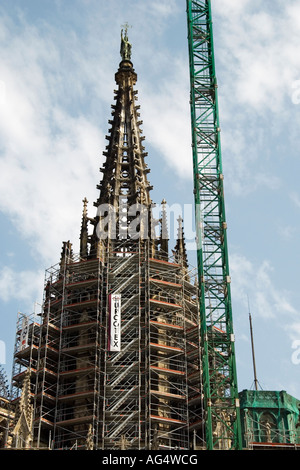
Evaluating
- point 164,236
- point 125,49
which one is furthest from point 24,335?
point 125,49

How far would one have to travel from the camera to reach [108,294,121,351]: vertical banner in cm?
9200

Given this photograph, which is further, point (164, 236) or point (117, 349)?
point (164, 236)

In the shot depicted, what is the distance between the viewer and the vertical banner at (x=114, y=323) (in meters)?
92.0

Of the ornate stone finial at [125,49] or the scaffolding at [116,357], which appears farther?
the ornate stone finial at [125,49]

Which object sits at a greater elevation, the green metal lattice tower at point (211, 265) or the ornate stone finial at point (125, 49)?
the ornate stone finial at point (125, 49)

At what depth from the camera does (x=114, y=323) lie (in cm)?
9344

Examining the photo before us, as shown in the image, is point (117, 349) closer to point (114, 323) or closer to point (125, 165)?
point (114, 323)

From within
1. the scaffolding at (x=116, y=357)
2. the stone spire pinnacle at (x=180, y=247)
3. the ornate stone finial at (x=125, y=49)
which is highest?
the ornate stone finial at (x=125, y=49)

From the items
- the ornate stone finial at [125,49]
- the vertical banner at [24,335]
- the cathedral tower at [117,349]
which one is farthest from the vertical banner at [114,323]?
the ornate stone finial at [125,49]

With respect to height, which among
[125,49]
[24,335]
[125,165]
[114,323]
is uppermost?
[125,49]

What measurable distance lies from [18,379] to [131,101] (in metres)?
42.1

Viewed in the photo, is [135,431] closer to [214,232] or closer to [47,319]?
[47,319]

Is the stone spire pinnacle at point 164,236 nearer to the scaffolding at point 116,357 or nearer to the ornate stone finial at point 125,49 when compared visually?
the scaffolding at point 116,357
